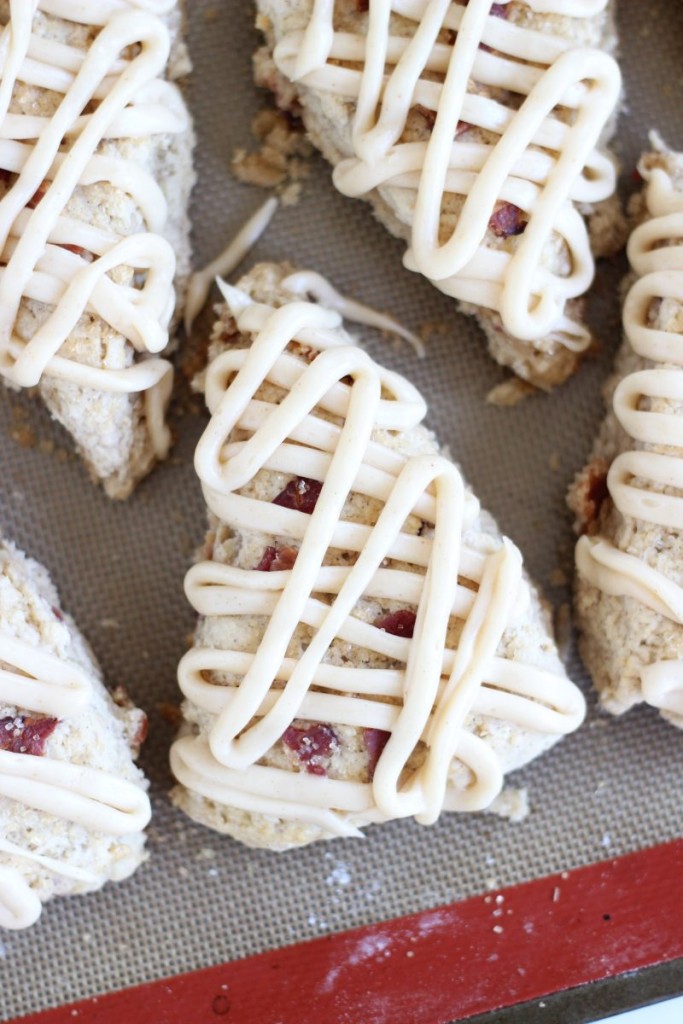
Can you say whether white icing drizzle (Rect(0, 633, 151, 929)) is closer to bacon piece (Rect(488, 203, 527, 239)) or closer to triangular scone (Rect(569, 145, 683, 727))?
→ triangular scone (Rect(569, 145, 683, 727))

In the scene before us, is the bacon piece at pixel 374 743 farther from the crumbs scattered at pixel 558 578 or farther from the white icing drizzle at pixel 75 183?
the white icing drizzle at pixel 75 183

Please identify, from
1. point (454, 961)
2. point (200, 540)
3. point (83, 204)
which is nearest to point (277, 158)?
point (83, 204)

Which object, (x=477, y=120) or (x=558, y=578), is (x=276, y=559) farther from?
(x=477, y=120)

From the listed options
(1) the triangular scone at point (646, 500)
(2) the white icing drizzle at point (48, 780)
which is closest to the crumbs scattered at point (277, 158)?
(1) the triangular scone at point (646, 500)

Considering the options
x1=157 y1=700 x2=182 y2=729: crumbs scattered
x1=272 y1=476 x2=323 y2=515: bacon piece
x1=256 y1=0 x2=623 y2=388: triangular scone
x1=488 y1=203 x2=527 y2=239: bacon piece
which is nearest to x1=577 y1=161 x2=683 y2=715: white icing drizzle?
x1=256 y1=0 x2=623 y2=388: triangular scone

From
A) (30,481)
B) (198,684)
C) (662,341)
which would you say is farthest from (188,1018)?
(662,341)

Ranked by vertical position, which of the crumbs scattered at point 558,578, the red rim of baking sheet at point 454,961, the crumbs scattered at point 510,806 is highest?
the crumbs scattered at point 558,578

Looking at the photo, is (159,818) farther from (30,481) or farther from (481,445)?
(481,445)
